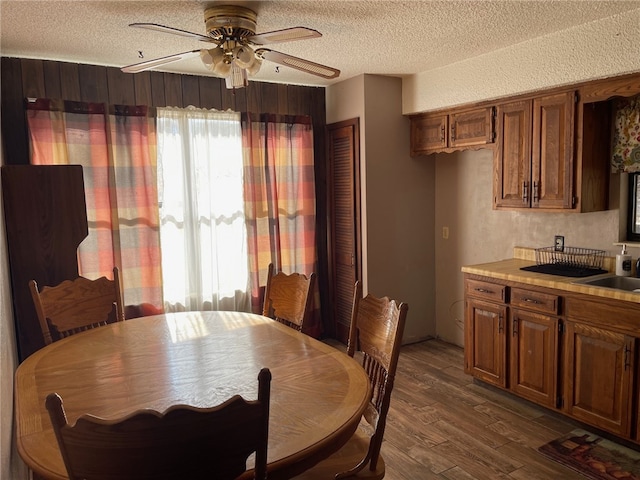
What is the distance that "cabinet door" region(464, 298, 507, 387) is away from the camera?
10.4 ft

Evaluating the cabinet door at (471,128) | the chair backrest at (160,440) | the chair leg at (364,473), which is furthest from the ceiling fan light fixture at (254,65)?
the cabinet door at (471,128)

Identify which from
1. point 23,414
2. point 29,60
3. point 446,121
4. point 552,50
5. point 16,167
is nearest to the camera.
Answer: point 23,414

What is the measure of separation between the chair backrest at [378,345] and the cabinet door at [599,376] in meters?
1.43

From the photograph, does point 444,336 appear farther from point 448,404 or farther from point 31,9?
point 31,9

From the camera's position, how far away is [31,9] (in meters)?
2.26

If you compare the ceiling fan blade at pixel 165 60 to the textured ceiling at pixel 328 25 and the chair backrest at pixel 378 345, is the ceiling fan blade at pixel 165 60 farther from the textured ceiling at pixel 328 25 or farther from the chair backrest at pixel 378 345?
the chair backrest at pixel 378 345

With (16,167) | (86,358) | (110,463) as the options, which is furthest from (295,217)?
(110,463)

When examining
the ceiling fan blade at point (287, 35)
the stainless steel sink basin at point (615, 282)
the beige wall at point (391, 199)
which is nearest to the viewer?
the ceiling fan blade at point (287, 35)

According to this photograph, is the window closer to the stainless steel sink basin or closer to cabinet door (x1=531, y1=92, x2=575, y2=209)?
the stainless steel sink basin

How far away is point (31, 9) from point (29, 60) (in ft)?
3.33

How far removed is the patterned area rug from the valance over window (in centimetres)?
164

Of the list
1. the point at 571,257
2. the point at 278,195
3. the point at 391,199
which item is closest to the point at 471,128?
the point at 391,199

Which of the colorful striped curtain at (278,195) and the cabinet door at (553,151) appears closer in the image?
the cabinet door at (553,151)

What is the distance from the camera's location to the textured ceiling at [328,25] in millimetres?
2316
